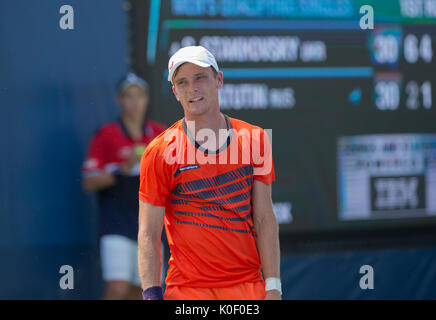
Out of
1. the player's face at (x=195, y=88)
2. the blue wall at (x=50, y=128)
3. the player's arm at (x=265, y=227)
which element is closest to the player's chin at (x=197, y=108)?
the player's face at (x=195, y=88)

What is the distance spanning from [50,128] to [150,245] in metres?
2.15

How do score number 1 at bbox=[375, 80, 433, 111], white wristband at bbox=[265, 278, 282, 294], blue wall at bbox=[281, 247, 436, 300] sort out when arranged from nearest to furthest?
white wristband at bbox=[265, 278, 282, 294]
blue wall at bbox=[281, 247, 436, 300]
score number 1 at bbox=[375, 80, 433, 111]

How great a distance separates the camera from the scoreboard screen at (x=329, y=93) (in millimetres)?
5016

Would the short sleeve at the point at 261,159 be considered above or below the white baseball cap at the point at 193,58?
below

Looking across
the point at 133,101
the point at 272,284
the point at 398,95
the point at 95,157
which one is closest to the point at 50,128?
the point at 95,157

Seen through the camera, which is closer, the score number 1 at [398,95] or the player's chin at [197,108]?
the player's chin at [197,108]

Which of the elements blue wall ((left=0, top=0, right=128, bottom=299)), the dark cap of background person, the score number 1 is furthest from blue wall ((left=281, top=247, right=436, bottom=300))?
the dark cap of background person

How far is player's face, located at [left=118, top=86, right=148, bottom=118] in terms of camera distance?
480 cm

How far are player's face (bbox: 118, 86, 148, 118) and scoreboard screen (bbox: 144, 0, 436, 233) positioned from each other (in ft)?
0.48

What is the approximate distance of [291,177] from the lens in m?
5.20

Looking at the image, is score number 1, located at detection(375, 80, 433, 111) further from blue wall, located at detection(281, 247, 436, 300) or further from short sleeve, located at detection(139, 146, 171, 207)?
short sleeve, located at detection(139, 146, 171, 207)

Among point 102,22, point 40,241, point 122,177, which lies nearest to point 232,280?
point 122,177

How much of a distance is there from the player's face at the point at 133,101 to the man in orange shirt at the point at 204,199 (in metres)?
1.71

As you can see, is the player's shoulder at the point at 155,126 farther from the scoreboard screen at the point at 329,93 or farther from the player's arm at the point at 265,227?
the player's arm at the point at 265,227
